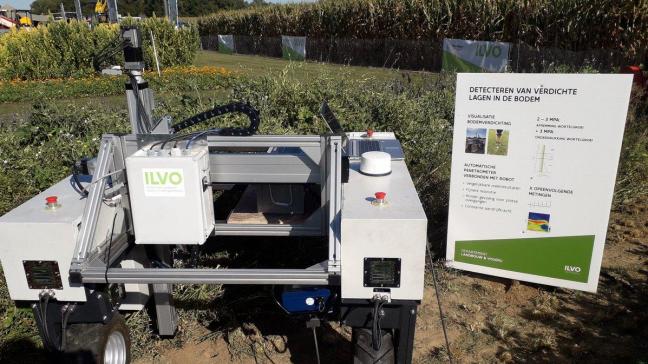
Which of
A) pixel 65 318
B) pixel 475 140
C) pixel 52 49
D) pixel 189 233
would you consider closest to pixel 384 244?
pixel 189 233

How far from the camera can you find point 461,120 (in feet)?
12.0

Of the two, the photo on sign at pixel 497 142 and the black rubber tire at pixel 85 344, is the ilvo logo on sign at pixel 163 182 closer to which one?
the black rubber tire at pixel 85 344

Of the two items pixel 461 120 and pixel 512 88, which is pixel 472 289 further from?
pixel 512 88

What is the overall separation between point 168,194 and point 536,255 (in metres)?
2.94

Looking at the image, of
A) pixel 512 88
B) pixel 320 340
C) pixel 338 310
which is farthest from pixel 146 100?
pixel 512 88

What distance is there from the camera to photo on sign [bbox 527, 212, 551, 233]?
3607 millimetres

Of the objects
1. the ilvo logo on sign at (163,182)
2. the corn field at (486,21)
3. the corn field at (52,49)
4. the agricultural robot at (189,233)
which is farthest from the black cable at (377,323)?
the corn field at (52,49)

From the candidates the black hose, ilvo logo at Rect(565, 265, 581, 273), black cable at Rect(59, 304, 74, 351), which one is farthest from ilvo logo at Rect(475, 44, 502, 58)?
black cable at Rect(59, 304, 74, 351)

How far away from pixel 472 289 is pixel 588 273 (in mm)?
883

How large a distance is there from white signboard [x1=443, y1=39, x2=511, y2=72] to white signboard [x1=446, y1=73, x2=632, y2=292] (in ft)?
35.3

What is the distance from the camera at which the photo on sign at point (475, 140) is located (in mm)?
3643

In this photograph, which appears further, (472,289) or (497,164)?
(472,289)

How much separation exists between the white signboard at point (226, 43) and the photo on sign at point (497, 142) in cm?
3481

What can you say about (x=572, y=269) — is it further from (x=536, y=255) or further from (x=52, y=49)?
(x=52, y=49)
